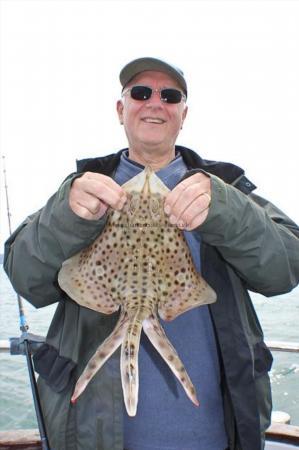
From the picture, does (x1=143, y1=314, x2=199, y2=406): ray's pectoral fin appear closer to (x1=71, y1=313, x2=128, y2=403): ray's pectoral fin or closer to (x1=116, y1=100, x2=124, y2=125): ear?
(x1=71, y1=313, x2=128, y2=403): ray's pectoral fin

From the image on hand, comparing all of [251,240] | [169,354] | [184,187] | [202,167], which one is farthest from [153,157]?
[169,354]

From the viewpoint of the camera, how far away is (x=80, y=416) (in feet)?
8.20

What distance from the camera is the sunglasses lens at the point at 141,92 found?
3.06 metres

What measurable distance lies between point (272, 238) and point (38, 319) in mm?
22529

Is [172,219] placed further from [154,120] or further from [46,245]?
[154,120]

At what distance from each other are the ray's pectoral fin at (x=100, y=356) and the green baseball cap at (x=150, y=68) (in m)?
1.89

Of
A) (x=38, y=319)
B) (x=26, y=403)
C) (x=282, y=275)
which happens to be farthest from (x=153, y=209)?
(x=38, y=319)

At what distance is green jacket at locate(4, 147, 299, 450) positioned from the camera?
2.33 m

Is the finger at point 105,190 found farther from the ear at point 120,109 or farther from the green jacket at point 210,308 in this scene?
the ear at point 120,109

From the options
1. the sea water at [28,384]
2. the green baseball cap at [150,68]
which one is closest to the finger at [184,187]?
the green baseball cap at [150,68]

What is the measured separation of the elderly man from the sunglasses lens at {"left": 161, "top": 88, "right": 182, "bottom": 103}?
605mm

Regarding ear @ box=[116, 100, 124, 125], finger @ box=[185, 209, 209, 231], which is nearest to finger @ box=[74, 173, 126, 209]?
finger @ box=[185, 209, 209, 231]

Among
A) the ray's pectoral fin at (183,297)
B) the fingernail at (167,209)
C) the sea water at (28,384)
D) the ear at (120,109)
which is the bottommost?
the sea water at (28,384)

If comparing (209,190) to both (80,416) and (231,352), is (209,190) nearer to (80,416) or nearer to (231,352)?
(231,352)
